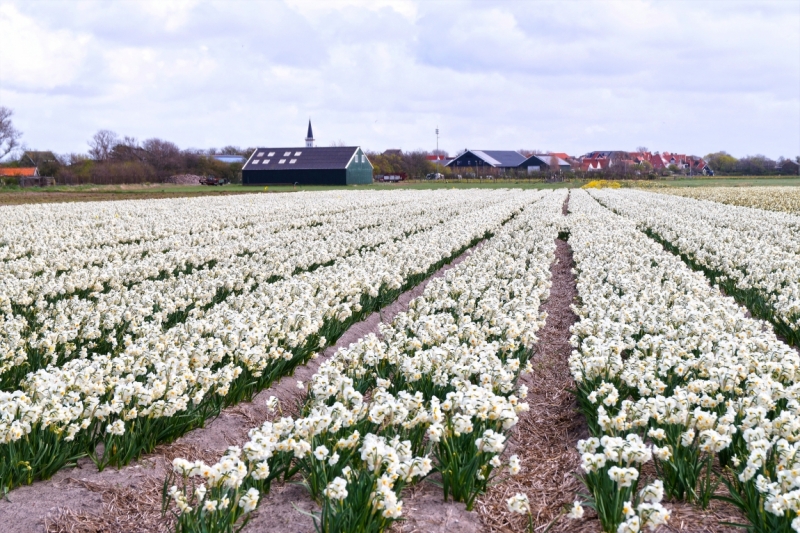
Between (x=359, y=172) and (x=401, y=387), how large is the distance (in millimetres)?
81791

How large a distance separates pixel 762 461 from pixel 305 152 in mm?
86698

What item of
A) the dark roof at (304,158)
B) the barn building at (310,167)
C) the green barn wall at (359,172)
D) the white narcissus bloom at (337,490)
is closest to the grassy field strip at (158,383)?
the white narcissus bloom at (337,490)

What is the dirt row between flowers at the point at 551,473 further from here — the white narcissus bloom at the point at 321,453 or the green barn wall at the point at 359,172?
the green barn wall at the point at 359,172

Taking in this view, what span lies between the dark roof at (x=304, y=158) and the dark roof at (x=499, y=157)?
3756cm

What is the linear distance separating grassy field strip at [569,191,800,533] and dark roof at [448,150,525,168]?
111611mm

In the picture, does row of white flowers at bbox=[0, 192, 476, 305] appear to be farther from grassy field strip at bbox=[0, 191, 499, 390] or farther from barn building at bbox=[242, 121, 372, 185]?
barn building at bbox=[242, 121, 372, 185]

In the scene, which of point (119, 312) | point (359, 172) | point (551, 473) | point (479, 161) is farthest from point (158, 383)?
point (479, 161)

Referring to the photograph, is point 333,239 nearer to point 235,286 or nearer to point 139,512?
point 235,286

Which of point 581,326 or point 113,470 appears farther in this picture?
point 581,326

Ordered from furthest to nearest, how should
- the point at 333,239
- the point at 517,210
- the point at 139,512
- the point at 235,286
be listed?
the point at 517,210, the point at 333,239, the point at 235,286, the point at 139,512

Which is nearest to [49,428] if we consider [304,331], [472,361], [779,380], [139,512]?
[139,512]

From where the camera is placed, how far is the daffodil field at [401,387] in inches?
178

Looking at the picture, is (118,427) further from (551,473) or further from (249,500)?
(551,473)

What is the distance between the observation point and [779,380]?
252 inches
